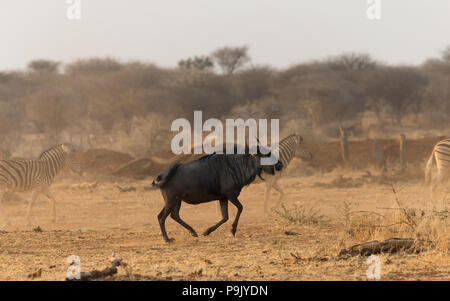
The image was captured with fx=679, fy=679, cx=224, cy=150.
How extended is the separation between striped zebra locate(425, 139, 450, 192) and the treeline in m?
9.90

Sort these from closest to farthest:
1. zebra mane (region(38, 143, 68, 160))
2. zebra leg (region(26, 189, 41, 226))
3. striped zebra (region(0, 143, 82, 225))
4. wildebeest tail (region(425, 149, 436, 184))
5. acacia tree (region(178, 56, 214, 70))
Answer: zebra leg (region(26, 189, 41, 226)) → striped zebra (region(0, 143, 82, 225)) → zebra mane (region(38, 143, 68, 160)) → wildebeest tail (region(425, 149, 436, 184)) → acacia tree (region(178, 56, 214, 70))

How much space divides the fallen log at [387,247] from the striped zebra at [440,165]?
18.0ft

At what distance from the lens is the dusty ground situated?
6.49 meters

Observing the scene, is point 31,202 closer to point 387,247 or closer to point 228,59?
point 387,247

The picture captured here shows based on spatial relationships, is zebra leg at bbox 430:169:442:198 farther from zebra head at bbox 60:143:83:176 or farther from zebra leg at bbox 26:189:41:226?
zebra leg at bbox 26:189:41:226

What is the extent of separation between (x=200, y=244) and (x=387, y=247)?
2319mm

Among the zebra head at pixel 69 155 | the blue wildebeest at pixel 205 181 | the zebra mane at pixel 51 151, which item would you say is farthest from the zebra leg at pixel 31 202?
the blue wildebeest at pixel 205 181

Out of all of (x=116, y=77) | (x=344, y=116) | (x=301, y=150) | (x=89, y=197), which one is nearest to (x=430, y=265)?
(x=301, y=150)

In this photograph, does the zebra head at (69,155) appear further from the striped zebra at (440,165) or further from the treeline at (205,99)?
the treeline at (205,99)

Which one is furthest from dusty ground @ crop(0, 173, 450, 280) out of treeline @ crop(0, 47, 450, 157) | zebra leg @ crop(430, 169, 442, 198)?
treeline @ crop(0, 47, 450, 157)

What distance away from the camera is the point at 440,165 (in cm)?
1287

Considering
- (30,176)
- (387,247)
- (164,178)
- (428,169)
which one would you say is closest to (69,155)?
(30,176)

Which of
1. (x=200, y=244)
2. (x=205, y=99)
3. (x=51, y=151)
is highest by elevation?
(x=205, y=99)

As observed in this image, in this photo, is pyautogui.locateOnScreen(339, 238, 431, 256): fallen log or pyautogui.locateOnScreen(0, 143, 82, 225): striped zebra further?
pyautogui.locateOnScreen(0, 143, 82, 225): striped zebra
